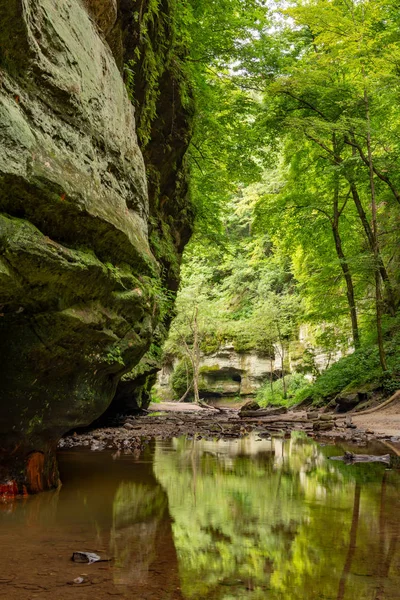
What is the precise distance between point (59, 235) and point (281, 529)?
130 inches

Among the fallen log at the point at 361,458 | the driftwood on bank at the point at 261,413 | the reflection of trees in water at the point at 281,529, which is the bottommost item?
the reflection of trees in water at the point at 281,529

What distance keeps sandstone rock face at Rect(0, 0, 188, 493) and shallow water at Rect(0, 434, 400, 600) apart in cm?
99

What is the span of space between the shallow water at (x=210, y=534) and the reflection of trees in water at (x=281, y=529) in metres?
0.01

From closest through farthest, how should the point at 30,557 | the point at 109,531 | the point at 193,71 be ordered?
the point at 30,557, the point at 109,531, the point at 193,71

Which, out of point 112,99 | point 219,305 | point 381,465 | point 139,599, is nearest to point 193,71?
point 112,99

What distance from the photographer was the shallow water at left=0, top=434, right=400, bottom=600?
8.64 ft

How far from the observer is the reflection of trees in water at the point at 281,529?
105 inches

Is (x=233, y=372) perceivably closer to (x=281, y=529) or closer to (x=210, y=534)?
(x=281, y=529)

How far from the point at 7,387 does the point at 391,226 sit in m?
17.5

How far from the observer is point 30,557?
3082mm

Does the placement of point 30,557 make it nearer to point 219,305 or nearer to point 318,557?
point 318,557

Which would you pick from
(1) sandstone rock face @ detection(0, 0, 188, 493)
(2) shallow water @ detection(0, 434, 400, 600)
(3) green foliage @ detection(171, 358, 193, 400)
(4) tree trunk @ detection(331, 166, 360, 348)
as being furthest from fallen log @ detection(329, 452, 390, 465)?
(3) green foliage @ detection(171, 358, 193, 400)

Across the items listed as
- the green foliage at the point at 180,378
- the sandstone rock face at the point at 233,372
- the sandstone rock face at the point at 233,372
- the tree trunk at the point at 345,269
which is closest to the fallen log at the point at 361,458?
the tree trunk at the point at 345,269

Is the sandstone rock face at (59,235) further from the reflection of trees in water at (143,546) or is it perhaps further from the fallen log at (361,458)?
the fallen log at (361,458)
